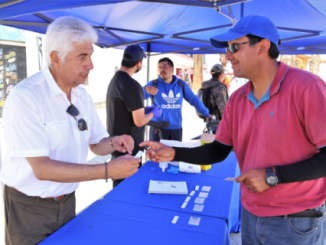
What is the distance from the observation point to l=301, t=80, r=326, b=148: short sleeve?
103cm

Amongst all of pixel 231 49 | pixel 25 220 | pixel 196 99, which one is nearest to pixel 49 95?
pixel 25 220

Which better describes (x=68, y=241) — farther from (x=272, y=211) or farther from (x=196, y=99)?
(x=196, y=99)

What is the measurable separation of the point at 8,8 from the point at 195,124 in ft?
28.8

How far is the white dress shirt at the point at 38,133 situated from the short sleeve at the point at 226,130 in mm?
905

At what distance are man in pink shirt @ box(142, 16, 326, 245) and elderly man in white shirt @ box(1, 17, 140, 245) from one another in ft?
2.27

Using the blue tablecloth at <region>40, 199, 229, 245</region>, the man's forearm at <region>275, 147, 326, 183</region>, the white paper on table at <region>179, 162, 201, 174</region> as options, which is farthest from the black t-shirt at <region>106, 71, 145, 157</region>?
the man's forearm at <region>275, 147, 326, 183</region>

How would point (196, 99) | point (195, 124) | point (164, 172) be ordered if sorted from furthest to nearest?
point (195, 124)
point (196, 99)
point (164, 172)

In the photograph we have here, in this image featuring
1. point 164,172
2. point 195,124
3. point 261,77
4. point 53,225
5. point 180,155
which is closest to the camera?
point 261,77

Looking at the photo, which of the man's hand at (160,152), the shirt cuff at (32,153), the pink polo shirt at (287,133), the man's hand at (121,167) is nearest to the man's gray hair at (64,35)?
the shirt cuff at (32,153)

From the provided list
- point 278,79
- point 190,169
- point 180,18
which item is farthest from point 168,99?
point 278,79

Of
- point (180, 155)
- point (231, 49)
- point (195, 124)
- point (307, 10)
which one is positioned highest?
point (307, 10)

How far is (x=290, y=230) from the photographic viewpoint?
3.80ft

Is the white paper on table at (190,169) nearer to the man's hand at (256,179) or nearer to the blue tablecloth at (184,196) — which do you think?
the blue tablecloth at (184,196)

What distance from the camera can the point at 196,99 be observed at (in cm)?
407
